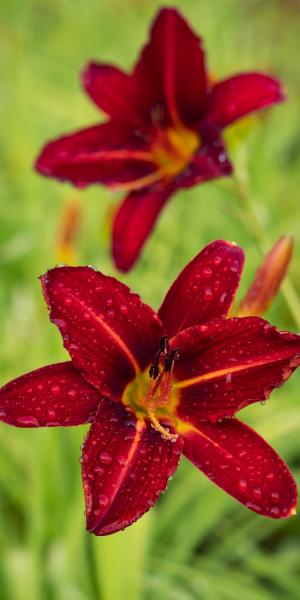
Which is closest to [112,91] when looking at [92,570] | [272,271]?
[272,271]

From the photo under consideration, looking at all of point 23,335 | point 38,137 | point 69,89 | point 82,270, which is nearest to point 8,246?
point 23,335

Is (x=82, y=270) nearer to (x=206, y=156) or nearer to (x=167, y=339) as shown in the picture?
(x=167, y=339)

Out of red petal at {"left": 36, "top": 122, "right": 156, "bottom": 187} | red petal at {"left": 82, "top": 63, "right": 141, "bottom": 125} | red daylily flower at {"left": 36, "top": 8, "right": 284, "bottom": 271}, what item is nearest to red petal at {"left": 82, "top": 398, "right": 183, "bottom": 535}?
red daylily flower at {"left": 36, "top": 8, "right": 284, "bottom": 271}

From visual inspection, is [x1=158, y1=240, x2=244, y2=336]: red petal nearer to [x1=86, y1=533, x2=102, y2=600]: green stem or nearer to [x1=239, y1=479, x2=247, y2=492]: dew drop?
[x1=239, y1=479, x2=247, y2=492]: dew drop

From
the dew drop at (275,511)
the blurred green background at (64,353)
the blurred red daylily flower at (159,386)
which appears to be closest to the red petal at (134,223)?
the blurred green background at (64,353)

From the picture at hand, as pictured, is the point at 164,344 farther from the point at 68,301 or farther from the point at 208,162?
the point at 208,162

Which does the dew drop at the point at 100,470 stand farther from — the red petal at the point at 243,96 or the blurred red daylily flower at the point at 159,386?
the red petal at the point at 243,96
